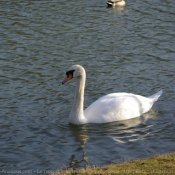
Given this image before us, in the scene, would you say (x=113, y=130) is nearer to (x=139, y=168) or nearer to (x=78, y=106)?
(x=78, y=106)

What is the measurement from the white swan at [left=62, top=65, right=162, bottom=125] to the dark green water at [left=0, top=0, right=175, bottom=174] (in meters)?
0.19

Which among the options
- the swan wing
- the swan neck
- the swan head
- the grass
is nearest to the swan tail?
the swan wing

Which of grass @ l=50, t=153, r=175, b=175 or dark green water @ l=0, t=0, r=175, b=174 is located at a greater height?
grass @ l=50, t=153, r=175, b=175

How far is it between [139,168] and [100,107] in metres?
3.63

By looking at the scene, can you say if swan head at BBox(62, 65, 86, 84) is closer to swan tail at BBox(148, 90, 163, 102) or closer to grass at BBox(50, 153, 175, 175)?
swan tail at BBox(148, 90, 163, 102)

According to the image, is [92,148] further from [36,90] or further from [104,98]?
[36,90]

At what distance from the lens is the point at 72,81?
14.8m

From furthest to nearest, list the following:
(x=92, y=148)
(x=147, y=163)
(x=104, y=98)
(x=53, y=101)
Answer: (x=53, y=101) → (x=104, y=98) → (x=92, y=148) → (x=147, y=163)

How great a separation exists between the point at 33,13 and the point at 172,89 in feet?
32.1

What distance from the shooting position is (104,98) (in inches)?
484

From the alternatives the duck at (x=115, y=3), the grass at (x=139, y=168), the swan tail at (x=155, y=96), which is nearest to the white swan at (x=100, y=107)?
the swan tail at (x=155, y=96)

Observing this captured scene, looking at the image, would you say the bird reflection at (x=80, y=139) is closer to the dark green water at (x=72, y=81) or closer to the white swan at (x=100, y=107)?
the dark green water at (x=72, y=81)

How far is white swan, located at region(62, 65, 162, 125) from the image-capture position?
12023 mm

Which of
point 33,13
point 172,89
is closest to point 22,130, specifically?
point 172,89
